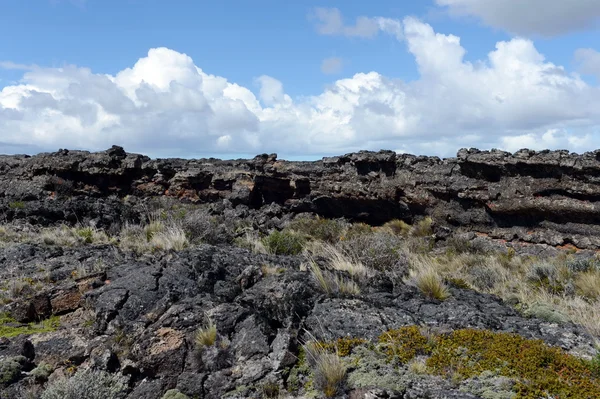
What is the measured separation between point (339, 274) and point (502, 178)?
1273 cm

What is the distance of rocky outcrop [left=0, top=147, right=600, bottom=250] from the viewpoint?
1622cm

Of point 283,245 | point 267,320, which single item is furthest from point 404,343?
point 283,245

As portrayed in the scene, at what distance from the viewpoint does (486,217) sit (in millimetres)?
18562

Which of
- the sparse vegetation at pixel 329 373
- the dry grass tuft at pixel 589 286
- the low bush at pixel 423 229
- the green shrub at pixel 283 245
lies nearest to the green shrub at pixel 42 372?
the sparse vegetation at pixel 329 373

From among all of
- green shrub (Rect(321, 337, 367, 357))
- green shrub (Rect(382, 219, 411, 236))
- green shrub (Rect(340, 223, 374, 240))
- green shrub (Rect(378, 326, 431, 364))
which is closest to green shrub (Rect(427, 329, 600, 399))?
green shrub (Rect(378, 326, 431, 364))

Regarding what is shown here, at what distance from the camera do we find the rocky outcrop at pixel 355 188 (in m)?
16.2

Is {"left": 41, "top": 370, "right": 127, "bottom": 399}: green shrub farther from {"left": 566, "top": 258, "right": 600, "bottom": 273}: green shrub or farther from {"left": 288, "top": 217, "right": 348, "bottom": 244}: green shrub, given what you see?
{"left": 288, "top": 217, "right": 348, "bottom": 244}: green shrub

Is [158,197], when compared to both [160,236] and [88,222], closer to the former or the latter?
[88,222]

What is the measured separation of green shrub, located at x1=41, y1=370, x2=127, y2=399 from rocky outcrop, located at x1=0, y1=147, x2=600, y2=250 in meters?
10.5

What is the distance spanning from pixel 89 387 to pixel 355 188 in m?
17.9

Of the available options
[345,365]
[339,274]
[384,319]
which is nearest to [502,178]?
[339,274]

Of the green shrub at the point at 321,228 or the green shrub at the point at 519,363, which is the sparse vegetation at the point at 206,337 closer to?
the green shrub at the point at 519,363

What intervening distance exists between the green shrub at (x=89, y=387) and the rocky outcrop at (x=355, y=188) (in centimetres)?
1048

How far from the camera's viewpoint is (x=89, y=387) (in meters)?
4.77
